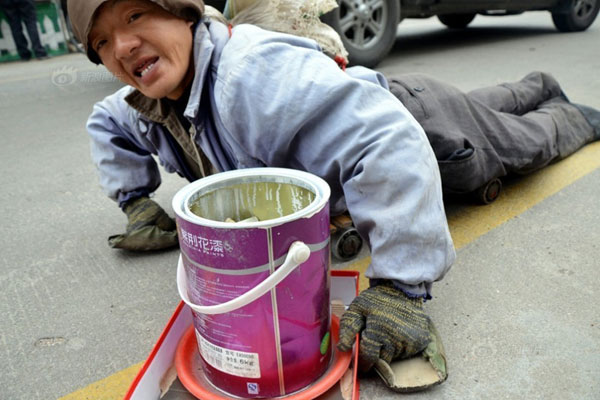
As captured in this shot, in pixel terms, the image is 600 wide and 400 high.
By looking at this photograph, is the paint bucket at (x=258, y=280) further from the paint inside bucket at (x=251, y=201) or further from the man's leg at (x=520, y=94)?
the man's leg at (x=520, y=94)

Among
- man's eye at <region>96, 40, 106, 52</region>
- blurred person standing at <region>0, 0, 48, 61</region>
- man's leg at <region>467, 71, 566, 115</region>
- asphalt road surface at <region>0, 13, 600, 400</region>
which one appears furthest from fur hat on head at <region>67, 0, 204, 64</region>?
blurred person standing at <region>0, 0, 48, 61</region>

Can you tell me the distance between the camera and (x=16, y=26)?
23.5ft

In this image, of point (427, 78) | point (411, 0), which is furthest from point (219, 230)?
point (411, 0)

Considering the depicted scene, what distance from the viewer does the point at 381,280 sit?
1.22m

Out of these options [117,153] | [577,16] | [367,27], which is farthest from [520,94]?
[577,16]

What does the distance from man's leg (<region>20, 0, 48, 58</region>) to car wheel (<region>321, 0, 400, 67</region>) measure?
493 centimetres

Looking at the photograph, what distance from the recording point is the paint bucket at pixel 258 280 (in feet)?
3.05

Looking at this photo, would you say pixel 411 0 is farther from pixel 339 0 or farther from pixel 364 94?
pixel 364 94

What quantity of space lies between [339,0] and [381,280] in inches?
133

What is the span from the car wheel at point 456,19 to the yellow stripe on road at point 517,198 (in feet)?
17.6

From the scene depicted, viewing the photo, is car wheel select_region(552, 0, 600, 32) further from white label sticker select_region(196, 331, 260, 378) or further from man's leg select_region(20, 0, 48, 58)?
man's leg select_region(20, 0, 48, 58)

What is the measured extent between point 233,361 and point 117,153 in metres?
1.17

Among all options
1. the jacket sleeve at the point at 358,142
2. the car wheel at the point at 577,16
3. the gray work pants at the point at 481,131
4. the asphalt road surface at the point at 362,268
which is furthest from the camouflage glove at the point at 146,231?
the car wheel at the point at 577,16

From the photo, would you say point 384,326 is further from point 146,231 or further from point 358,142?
point 146,231
